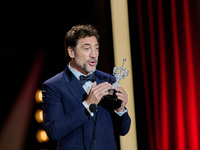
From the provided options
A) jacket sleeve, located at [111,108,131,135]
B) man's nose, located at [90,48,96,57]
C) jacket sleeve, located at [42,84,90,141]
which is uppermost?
man's nose, located at [90,48,96,57]

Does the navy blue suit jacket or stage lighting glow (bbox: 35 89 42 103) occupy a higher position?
the navy blue suit jacket

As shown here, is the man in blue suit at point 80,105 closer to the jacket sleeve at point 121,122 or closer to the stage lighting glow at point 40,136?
the jacket sleeve at point 121,122

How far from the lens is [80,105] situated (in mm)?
1475

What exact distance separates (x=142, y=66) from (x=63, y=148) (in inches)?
52.6

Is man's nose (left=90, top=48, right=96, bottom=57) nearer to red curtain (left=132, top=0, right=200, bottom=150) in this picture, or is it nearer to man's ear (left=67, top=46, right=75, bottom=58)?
man's ear (left=67, top=46, right=75, bottom=58)

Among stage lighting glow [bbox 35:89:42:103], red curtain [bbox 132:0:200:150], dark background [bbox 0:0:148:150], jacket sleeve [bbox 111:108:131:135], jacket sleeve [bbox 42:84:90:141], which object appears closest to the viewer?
jacket sleeve [bbox 42:84:90:141]

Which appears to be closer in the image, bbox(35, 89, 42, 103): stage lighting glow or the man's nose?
the man's nose

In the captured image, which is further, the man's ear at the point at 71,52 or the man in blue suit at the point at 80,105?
the man's ear at the point at 71,52

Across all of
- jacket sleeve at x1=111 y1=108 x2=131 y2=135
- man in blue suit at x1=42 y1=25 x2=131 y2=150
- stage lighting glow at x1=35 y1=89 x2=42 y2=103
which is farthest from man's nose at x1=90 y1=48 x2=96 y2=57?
stage lighting glow at x1=35 y1=89 x2=42 y2=103

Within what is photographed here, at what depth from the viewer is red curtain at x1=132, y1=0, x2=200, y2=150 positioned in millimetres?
2184

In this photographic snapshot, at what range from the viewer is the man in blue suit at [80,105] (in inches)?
57.2

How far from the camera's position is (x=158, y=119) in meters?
2.43

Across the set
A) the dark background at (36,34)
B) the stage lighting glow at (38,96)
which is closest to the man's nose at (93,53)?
the dark background at (36,34)

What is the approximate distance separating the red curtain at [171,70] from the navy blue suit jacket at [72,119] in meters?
0.80
